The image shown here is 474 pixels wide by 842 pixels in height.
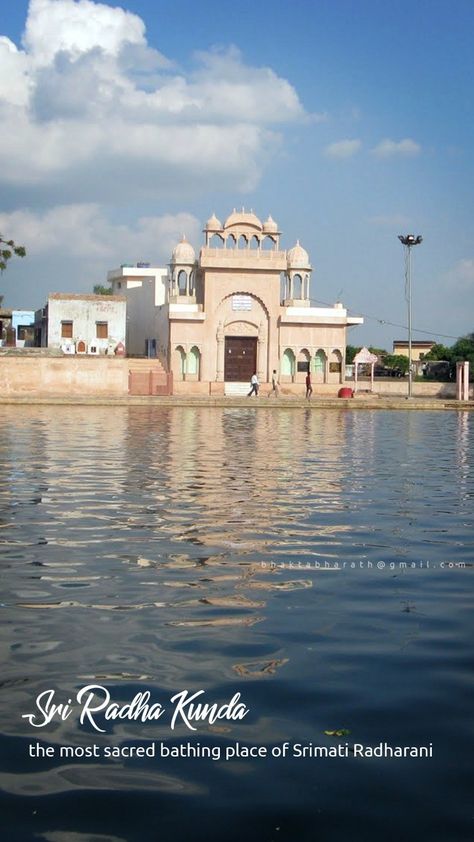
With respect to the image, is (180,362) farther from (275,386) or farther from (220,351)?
(275,386)

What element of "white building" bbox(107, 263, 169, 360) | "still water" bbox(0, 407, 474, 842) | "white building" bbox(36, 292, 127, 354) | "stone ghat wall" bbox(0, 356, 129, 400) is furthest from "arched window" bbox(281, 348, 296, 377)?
"still water" bbox(0, 407, 474, 842)

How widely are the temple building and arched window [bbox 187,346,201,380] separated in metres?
0.05

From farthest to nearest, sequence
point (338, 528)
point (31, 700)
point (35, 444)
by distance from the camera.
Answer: point (35, 444) < point (338, 528) < point (31, 700)

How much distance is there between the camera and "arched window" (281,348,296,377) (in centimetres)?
5359

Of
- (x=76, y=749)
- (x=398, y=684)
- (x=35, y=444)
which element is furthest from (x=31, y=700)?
(x=35, y=444)

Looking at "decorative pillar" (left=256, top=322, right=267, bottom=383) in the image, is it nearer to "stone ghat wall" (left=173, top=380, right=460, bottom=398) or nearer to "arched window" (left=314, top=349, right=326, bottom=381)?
"stone ghat wall" (left=173, top=380, right=460, bottom=398)

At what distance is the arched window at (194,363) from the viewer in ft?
173

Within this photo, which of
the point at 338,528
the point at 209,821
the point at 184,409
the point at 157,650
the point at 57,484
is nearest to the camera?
the point at 209,821

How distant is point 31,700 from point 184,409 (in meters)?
35.6

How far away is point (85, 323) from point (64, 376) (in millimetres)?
8763

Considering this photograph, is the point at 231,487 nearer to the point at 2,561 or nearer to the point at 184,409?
the point at 2,561

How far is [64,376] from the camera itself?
44938mm

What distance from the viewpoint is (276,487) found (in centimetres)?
1329

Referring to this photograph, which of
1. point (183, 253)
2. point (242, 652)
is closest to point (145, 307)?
point (183, 253)
